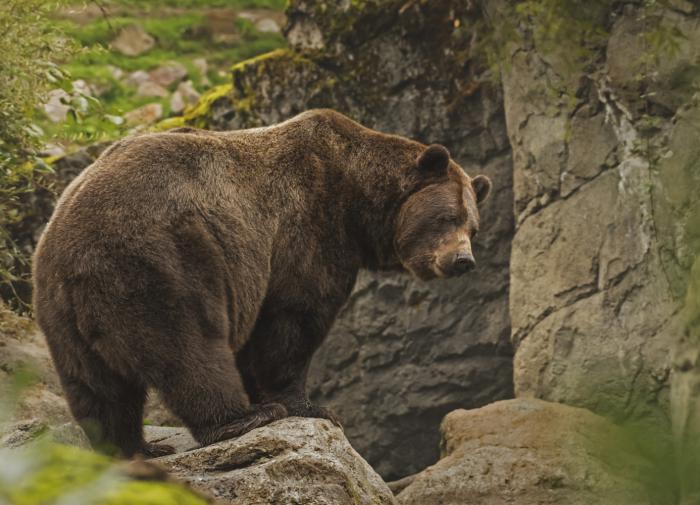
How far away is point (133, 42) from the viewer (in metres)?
17.6

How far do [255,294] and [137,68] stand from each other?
11.8 metres

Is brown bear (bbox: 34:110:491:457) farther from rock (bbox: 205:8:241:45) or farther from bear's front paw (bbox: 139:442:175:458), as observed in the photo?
rock (bbox: 205:8:241:45)

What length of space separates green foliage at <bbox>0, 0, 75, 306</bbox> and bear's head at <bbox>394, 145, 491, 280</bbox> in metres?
3.82

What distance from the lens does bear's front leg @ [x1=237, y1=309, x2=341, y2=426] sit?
251 inches

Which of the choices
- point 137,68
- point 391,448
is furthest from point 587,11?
point 137,68

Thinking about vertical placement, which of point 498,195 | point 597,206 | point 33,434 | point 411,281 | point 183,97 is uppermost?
point 183,97

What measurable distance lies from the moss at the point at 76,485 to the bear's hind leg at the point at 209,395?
3.74m

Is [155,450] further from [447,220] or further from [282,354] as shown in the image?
[447,220]

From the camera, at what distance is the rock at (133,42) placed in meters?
17.4

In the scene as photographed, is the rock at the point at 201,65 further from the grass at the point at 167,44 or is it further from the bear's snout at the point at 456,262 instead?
the bear's snout at the point at 456,262

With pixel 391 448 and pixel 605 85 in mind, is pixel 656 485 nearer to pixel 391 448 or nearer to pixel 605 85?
pixel 605 85

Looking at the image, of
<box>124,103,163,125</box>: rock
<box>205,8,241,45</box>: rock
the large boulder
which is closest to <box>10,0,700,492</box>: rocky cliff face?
the large boulder

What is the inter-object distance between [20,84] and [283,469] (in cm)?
567

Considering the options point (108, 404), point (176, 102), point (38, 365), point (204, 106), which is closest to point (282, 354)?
point (108, 404)
